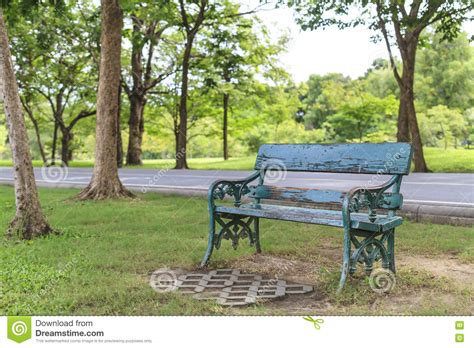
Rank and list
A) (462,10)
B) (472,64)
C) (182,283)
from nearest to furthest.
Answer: (182,283) < (462,10) < (472,64)

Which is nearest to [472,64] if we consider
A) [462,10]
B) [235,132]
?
[235,132]

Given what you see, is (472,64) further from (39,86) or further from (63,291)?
(63,291)

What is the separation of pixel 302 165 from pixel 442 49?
107 feet

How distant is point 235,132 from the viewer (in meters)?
33.7

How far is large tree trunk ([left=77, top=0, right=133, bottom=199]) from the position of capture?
31.8ft

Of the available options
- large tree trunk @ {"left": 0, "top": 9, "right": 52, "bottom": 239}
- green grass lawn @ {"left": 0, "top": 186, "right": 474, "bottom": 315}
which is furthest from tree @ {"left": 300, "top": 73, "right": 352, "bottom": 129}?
large tree trunk @ {"left": 0, "top": 9, "right": 52, "bottom": 239}

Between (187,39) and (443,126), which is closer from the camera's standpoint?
(187,39)

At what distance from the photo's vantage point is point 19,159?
5.82 metres

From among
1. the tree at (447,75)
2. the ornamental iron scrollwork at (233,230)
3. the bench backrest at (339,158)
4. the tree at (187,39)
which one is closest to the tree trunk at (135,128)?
the tree at (187,39)

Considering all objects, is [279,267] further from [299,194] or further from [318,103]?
[318,103]
